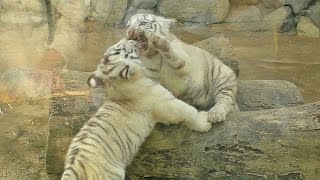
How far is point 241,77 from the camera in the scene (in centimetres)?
387

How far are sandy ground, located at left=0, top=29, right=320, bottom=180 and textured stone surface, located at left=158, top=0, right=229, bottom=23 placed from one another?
0.17 metres

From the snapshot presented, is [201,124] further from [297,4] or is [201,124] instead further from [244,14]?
[297,4]

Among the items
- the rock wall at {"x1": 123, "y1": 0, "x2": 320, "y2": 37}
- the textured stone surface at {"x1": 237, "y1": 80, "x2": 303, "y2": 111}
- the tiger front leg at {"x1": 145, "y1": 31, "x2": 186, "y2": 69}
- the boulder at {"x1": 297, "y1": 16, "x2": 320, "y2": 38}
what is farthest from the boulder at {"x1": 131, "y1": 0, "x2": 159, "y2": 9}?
the tiger front leg at {"x1": 145, "y1": 31, "x2": 186, "y2": 69}

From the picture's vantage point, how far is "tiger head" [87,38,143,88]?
2807mm

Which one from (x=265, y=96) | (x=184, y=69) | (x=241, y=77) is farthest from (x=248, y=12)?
(x=184, y=69)

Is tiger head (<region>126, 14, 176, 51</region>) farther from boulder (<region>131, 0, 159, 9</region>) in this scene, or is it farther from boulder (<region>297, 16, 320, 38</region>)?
boulder (<region>297, 16, 320, 38</region>)

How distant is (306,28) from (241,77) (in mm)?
1524

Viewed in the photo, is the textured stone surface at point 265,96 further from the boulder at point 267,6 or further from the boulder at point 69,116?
the boulder at point 267,6

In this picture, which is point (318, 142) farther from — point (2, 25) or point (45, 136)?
point (2, 25)

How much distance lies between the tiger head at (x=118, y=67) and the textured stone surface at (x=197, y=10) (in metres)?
2.19

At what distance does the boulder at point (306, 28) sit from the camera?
5.04m

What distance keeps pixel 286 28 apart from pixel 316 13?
361 mm

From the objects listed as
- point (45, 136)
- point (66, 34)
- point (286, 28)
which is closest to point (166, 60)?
point (45, 136)

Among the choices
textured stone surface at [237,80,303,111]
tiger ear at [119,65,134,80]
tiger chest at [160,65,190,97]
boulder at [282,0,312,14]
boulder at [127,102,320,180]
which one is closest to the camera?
boulder at [127,102,320,180]
